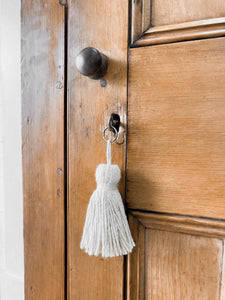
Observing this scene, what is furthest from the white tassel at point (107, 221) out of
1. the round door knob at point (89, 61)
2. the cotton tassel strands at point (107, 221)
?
the round door knob at point (89, 61)

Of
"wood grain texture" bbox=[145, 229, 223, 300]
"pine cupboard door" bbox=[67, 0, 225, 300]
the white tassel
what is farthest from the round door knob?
"wood grain texture" bbox=[145, 229, 223, 300]

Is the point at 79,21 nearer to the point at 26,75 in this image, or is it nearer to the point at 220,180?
the point at 26,75

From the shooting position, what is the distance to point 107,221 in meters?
0.32

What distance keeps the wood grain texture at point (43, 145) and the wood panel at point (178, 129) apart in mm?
129

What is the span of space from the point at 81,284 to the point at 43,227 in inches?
4.6

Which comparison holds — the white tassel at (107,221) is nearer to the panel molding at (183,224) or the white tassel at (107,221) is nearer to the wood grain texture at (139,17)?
the panel molding at (183,224)

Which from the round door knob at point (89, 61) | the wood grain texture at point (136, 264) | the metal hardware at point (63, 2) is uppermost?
the metal hardware at point (63, 2)

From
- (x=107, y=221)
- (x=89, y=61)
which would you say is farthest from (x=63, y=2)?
(x=107, y=221)

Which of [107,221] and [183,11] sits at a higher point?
[183,11]

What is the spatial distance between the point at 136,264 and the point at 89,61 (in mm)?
316

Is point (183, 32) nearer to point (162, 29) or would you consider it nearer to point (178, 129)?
point (162, 29)

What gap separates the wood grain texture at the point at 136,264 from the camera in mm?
359

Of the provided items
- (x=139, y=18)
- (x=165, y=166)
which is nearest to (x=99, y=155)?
(x=165, y=166)

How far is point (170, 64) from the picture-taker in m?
0.32
